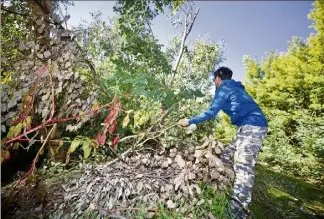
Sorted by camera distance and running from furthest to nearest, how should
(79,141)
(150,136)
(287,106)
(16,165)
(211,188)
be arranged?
(287,106) < (16,165) < (150,136) < (211,188) < (79,141)

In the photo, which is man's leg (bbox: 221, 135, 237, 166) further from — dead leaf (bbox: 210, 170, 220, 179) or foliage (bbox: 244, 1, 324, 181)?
foliage (bbox: 244, 1, 324, 181)

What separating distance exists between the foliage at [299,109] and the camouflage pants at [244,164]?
646 cm

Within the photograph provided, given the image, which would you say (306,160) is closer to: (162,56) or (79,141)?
(162,56)

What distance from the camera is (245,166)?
3.21 metres

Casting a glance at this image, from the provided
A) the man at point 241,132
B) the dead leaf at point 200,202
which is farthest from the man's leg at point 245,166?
the dead leaf at point 200,202

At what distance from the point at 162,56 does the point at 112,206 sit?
139 inches

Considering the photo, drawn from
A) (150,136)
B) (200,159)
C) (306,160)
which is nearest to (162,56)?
(150,136)

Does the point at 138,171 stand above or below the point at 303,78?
below

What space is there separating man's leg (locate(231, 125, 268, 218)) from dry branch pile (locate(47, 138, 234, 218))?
0.21 metres

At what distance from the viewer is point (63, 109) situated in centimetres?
290

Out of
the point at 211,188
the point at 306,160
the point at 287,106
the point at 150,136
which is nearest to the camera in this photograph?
the point at 211,188

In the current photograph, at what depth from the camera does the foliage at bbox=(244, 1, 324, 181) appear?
31.4ft

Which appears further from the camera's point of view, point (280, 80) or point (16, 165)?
point (280, 80)

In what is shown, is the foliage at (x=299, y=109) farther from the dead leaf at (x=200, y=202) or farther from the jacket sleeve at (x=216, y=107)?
the dead leaf at (x=200, y=202)
